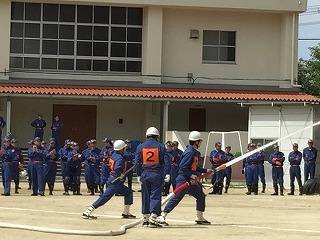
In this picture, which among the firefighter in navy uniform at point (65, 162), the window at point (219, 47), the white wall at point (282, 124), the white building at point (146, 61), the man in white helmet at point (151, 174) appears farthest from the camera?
the window at point (219, 47)

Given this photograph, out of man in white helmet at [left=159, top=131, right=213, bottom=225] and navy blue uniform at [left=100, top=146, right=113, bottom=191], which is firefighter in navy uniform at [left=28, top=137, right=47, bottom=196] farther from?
man in white helmet at [left=159, top=131, right=213, bottom=225]

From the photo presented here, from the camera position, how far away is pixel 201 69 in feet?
157

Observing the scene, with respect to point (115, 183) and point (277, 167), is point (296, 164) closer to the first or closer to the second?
point (277, 167)

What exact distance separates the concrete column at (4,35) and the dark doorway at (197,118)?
9.33 m

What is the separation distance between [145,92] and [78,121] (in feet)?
14.7

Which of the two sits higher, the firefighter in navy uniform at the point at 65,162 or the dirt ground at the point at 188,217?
the firefighter in navy uniform at the point at 65,162

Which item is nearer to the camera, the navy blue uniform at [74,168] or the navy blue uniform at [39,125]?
the navy blue uniform at [74,168]

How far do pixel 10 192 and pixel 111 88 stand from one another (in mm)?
12627

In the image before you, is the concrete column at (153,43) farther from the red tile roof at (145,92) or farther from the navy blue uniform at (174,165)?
the navy blue uniform at (174,165)

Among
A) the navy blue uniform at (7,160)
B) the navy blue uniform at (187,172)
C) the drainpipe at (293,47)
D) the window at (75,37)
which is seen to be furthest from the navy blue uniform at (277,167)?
the navy blue uniform at (187,172)

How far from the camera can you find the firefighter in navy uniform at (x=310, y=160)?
36.0m

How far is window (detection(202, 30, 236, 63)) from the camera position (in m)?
48.3

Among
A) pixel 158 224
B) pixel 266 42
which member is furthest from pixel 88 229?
pixel 266 42

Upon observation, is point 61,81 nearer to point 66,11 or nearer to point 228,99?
point 66,11
